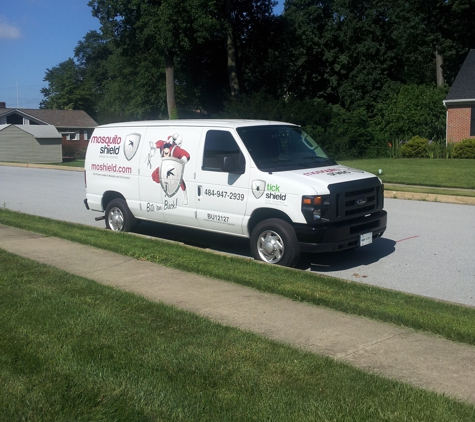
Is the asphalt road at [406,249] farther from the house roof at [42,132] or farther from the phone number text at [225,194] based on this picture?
the house roof at [42,132]

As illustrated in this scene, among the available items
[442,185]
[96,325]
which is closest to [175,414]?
[96,325]

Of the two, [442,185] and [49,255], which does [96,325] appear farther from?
[442,185]

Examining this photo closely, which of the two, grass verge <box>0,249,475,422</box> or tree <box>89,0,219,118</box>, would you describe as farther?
tree <box>89,0,219,118</box>

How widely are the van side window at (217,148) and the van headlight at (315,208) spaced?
1.54 metres

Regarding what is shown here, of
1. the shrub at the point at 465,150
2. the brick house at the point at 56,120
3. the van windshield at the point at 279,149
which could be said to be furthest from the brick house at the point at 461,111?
the brick house at the point at 56,120

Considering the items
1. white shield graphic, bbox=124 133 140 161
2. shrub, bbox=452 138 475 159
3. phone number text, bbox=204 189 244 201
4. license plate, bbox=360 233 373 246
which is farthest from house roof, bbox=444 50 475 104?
phone number text, bbox=204 189 244 201

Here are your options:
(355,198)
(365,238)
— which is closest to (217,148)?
(355,198)

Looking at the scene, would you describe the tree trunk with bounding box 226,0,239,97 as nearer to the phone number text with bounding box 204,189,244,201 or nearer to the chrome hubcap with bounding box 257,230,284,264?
the phone number text with bounding box 204,189,244,201

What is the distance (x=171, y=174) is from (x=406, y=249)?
13.1 ft

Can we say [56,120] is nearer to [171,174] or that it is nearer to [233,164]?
[171,174]

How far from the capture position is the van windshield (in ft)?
30.2

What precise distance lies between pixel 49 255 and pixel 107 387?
517 centimetres

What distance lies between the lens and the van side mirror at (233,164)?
29.8 feet

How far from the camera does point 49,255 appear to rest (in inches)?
360
